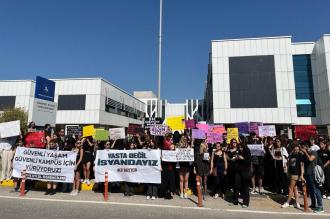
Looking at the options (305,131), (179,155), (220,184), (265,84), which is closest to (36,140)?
(179,155)

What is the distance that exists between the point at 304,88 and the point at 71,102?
4052 centimetres

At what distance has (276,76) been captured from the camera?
4119 centimetres

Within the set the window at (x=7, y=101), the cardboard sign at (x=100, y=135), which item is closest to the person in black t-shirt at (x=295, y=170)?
the cardboard sign at (x=100, y=135)

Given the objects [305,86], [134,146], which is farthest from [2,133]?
[305,86]

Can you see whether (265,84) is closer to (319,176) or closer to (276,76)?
(276,76)

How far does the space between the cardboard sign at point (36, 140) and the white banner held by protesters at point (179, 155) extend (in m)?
5.04

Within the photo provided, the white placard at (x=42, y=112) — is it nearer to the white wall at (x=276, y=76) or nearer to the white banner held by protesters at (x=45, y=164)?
the white banner held by protesters at (x=45, y=164)

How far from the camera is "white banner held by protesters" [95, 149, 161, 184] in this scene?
10.2 meters

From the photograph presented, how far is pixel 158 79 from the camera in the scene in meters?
18.9

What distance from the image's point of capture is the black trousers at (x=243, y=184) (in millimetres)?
8797

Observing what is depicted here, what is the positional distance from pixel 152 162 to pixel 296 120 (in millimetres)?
37579

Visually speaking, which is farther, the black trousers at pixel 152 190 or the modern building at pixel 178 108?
the modern building at pixel 178 108

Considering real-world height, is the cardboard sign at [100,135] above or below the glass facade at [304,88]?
below

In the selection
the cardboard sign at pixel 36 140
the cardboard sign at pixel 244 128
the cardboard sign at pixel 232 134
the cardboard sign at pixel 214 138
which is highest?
the cardboard sign at pixel 244 128
